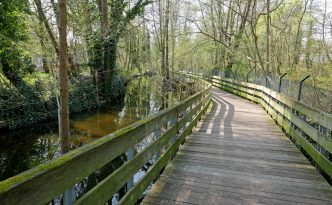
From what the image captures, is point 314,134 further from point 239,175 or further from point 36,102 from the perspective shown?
point 36,102

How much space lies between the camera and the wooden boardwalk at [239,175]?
364 cm

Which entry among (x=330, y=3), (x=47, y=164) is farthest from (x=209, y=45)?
(x=47, y=164)

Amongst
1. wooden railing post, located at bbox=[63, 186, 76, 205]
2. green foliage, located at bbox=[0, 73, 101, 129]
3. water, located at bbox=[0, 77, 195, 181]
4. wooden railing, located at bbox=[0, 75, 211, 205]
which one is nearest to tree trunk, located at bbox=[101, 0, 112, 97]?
water, located at bbox=[0, 77, 195, 181]

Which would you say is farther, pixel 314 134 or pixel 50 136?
pixel 50 136

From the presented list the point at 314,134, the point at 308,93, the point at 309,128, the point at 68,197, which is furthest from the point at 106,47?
the point at 68,197

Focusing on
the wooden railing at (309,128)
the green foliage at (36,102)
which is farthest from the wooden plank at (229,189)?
the green foliage at (36,102)

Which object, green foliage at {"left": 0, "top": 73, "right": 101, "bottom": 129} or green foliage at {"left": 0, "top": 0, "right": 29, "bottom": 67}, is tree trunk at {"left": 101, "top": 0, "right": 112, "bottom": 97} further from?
green foliage at {"left": 0, "top": 0, "right": 29, "bottom": 67}

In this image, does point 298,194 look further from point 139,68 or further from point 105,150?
point 139,68

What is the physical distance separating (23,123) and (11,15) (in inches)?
182

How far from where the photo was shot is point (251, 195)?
3.72 metres

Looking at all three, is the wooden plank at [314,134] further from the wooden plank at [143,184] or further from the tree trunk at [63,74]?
the tree trunk at [63,74]

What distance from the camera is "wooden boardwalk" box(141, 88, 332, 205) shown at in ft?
11.9

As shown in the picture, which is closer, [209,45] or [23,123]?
[23,123]

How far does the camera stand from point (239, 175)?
14.5 feet
